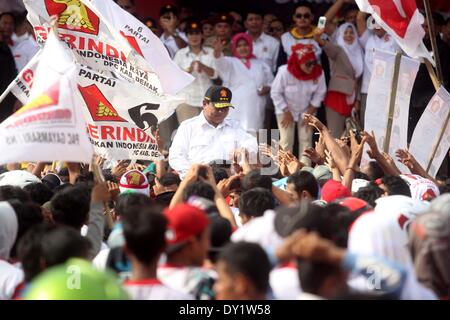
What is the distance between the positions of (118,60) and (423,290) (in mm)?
5631

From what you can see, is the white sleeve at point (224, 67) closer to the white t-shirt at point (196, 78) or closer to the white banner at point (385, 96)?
the white t-shirt at point (196, 78)

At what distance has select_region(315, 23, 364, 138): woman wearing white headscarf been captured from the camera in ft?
48.7

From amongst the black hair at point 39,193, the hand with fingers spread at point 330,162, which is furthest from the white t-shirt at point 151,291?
the hand with fingers spread at point 330,162

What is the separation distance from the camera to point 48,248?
5.72m

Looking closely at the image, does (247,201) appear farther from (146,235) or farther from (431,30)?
(431,30)

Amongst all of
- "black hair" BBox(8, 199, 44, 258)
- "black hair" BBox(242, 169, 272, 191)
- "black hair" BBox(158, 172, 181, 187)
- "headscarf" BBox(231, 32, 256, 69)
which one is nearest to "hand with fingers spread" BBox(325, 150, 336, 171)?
"black hair" BBox(158, 172, 181, 187)

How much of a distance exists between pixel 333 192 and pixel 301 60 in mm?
6239

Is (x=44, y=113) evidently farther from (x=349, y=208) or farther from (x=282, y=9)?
(x=282, y=9)

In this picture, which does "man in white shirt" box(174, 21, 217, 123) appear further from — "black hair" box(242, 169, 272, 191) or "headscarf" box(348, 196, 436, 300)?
"headscarf" box(348, 196, 436, 300)

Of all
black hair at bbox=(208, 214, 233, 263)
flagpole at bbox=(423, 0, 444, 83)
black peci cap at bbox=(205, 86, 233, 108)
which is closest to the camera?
black hair at bbox=(208, 214, 233, 263)

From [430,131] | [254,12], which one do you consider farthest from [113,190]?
[254,12]

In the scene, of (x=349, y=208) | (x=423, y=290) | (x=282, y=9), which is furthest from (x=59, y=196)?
(x=282, y=9)

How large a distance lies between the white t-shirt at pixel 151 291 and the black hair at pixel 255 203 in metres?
2.03

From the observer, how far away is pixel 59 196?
293 inches
